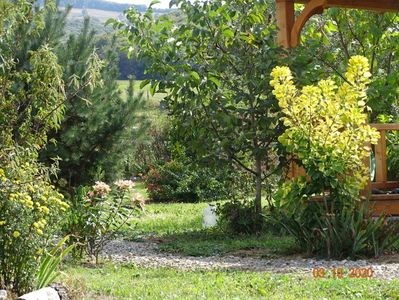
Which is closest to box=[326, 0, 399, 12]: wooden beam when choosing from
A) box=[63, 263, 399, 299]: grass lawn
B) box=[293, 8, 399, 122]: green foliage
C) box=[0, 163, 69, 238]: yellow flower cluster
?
box=[293, 8, 399, 122]: green foliage

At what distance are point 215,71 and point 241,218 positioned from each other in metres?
1.76

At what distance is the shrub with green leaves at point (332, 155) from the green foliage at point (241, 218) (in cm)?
188

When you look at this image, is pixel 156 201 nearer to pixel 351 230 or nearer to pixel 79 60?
pixel 79 60

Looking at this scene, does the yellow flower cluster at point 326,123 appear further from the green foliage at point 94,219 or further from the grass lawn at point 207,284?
the green foliage at point 94,219

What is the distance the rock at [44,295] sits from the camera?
4516 millimetres

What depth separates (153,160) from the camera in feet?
59.5

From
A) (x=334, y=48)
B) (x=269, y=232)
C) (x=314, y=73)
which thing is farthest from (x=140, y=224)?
(x=334, y=48)

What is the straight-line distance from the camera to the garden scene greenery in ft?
17.7

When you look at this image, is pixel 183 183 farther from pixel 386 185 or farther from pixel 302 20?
pixel 386 185

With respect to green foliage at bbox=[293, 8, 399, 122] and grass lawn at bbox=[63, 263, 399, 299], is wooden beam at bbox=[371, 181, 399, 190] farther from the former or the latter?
grass lawn at bbox=[63, 263, 399, 299]

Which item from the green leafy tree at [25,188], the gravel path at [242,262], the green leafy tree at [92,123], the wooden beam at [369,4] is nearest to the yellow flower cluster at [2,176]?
the green leafy tree at [25,188]

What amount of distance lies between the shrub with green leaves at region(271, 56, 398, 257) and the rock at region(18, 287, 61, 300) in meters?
3.05

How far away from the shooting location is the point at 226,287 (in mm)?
5449
